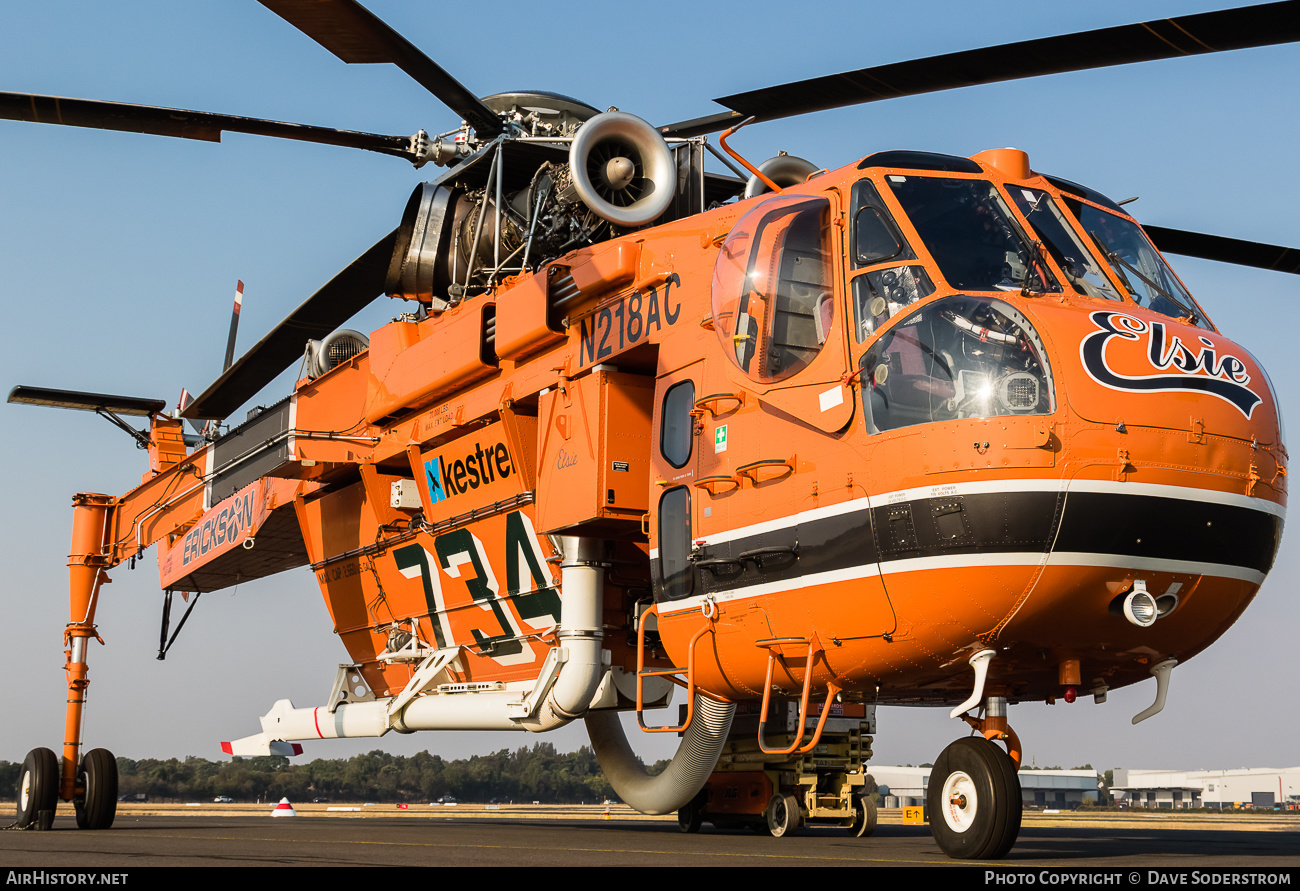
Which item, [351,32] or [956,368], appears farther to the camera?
[351,32]

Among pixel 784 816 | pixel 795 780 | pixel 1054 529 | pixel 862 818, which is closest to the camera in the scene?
pixel 1054 529

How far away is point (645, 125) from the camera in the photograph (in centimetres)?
1142

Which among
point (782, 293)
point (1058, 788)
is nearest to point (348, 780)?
point (1058, 788)

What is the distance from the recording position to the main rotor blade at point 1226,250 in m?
9.98

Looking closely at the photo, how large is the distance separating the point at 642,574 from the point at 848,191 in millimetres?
4048

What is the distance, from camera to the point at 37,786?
1433 cm

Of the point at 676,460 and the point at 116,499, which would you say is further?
the point at 116,499

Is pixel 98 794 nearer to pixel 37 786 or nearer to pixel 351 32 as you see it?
pixel 37 786

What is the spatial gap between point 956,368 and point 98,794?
11.8 m

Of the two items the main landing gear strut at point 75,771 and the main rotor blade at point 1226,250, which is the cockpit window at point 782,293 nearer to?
the main rotor blade at point 1226,250

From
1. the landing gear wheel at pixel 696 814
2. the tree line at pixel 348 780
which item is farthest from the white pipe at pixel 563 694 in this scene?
the tree line at pixel 348 780

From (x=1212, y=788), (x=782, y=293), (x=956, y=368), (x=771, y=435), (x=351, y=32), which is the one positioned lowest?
(x=1212, y=788)

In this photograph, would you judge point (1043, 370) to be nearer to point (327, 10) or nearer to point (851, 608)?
point (851, 608)

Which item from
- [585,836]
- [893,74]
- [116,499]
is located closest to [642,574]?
[585,836]
